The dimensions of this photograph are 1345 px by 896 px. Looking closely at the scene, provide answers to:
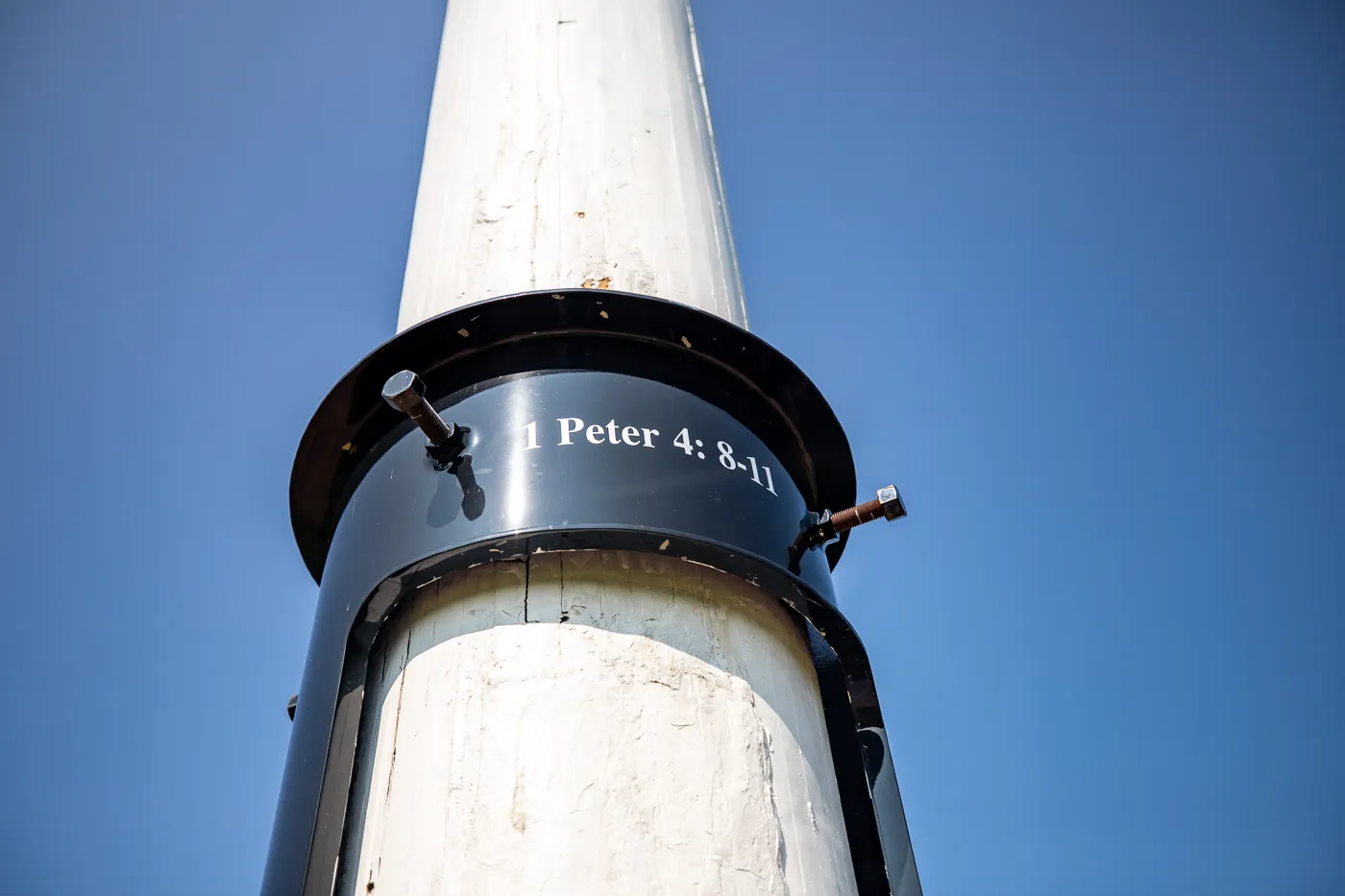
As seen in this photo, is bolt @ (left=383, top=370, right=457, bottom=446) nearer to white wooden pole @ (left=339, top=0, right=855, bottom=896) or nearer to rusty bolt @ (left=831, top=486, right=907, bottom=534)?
white wooden pole @ (left=339, top=0, right=855, bottom=896)

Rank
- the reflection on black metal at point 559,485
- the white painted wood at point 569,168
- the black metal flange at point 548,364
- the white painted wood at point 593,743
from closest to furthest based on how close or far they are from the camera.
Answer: the white painted wood at point 593,743
the reflection on black metal at point 559,485
the black metal flange at point 548,364
the white painted wood at point 569,168

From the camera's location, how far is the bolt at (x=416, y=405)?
171 centimetres

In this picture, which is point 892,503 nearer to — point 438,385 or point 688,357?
point 688,357

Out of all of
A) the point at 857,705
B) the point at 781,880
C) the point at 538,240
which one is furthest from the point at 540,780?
the point at 538,240

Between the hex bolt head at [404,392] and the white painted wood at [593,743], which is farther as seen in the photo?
the hex bolt head at [404,392]

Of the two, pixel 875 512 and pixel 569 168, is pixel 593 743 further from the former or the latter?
pixel 569 168

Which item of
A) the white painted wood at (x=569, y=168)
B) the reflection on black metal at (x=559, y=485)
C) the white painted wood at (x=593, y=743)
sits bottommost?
the white painted wood at (x=593, y=743)

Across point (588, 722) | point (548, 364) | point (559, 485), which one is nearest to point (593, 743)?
point (588, 722)

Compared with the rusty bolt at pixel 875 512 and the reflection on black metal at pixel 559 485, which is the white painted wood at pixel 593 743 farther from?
the rusty bolt at pixel 875 512

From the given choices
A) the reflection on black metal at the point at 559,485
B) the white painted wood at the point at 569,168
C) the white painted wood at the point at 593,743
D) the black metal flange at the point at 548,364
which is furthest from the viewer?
the white painted wood at the point at 569,168

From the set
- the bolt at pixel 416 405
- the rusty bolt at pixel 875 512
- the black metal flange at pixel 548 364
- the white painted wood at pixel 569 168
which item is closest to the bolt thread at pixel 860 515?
the rusty bolt at pixel 875 512

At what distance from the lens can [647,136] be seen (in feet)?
8.41

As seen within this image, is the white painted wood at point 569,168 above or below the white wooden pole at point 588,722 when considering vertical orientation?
above

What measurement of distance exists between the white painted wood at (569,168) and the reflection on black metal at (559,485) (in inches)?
8.2
